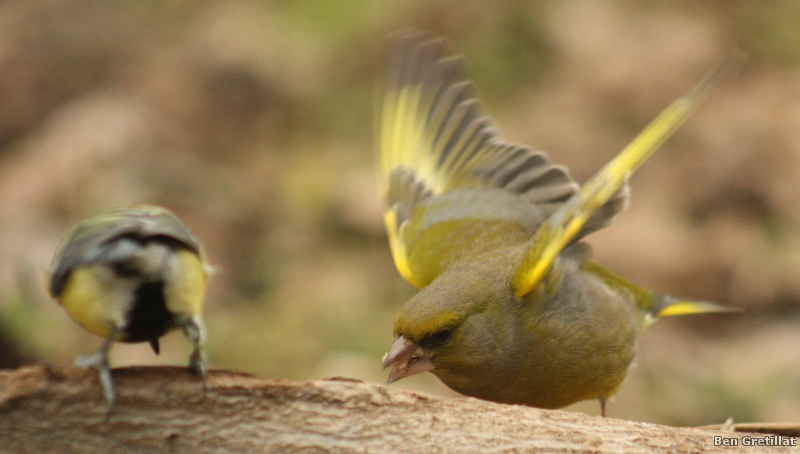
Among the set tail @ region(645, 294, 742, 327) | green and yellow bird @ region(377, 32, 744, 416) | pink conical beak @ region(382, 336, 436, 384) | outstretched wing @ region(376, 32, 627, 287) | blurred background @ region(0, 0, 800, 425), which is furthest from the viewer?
blurred background @ region(0, 0, 800, 425)

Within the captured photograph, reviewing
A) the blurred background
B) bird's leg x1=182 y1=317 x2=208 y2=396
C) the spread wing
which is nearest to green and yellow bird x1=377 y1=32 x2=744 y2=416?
bird's leg x1=182 y1=317 x2=208 y2=396

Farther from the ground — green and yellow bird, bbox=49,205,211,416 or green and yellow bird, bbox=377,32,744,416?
green and yellow bird, bbox=377,32,744,416

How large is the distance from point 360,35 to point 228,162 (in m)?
1.80

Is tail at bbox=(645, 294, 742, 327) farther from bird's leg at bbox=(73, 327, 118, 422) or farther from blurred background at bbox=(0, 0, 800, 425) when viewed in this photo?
bird's leg at bbox=(73, 327, 118, 422)

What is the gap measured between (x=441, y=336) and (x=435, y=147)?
1.67 metres

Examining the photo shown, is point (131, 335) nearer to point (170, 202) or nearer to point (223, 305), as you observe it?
point (223, 305)

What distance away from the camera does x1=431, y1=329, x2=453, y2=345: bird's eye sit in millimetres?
3003

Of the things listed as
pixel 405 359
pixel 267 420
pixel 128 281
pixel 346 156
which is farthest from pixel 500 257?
pixel 346 156

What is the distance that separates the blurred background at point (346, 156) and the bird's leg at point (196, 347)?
2769 millimetres

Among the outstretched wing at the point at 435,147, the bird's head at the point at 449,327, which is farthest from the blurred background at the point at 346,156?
the bird's head at the point at 449,327

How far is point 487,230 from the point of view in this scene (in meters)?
3.73

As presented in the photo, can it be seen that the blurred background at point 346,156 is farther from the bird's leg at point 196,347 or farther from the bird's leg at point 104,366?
the bird's leg at point 104,366

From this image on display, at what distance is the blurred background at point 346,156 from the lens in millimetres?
5539

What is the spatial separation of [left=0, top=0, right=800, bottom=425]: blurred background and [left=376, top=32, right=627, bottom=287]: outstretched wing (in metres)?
1.37
